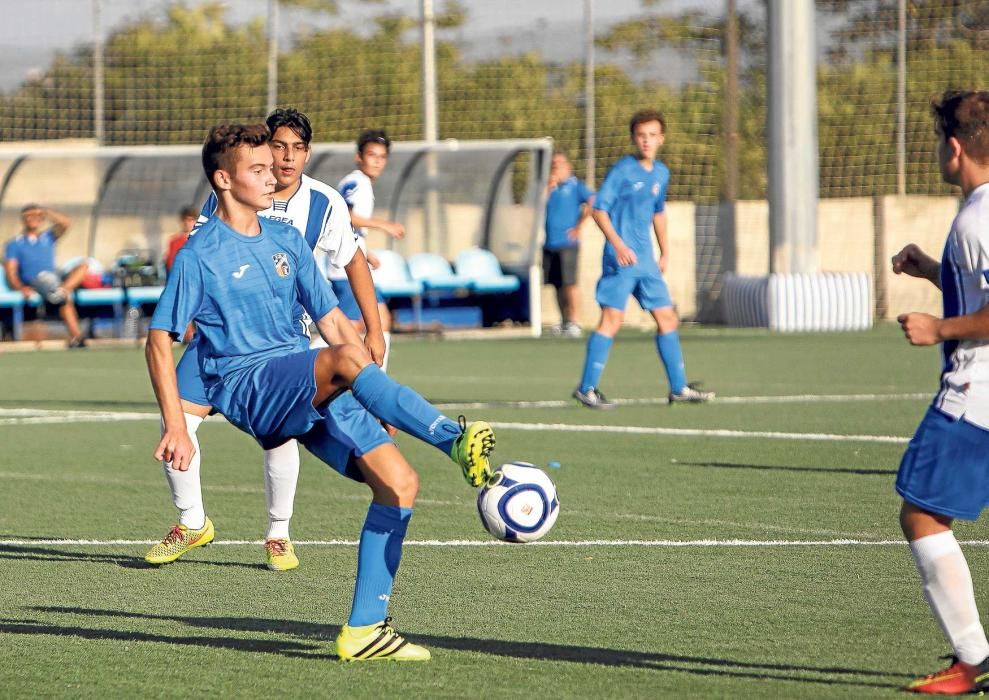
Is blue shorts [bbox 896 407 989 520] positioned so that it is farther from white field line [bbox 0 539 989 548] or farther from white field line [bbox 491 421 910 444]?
white field line [bbox 491 421 910 444]

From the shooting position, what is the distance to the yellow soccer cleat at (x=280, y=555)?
6.47 metres

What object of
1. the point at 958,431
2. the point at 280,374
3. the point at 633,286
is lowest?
the point at 958,431

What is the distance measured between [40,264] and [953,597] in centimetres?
1836

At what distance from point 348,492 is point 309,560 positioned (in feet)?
6.34

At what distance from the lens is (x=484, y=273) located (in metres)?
23.5

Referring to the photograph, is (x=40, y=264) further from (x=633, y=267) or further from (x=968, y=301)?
(x=968, y=301)

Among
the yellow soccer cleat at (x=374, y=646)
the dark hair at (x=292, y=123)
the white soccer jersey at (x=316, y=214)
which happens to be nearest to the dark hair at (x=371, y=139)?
the white soccer jersey at (x=316, y=214)

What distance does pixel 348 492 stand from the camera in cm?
859

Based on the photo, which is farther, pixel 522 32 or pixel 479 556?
pixel 522 32

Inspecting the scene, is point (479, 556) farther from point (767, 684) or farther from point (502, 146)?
point (502, 146)

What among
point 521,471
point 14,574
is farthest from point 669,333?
point 521,471

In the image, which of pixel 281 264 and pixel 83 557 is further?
pixel 83 557

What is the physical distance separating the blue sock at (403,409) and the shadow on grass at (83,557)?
1.99 meters

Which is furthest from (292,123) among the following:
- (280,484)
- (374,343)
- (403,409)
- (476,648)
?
(476,648)
